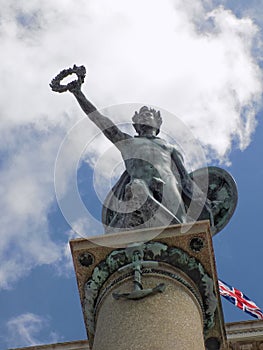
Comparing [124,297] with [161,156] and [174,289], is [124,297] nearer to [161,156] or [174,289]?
[174,289]

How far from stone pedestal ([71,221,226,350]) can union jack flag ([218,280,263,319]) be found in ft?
34.1

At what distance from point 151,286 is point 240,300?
40.0 ft

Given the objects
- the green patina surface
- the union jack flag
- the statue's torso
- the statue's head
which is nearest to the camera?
the green patina surface

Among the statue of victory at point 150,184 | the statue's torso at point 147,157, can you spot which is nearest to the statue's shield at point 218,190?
the statue of victory at point 150,184

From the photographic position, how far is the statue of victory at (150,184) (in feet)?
35.0

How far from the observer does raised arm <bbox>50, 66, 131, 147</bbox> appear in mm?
11961

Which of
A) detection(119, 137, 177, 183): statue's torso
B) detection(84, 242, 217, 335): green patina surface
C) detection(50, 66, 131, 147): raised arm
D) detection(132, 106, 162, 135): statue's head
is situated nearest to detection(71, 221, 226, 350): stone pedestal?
detection(84, 242, 217, 335): green patina surface

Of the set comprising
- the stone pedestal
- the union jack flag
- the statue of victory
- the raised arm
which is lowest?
the stone pedestal

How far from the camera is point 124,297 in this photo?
9312mm

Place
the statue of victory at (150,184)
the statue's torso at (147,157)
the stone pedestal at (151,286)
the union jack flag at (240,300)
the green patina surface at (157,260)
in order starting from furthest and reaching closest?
the union jack flag at (240,300)
the statue's torso at (147,157)
the statue of victory at (150,184)
the green patina surface at (157,260)
the stone pedestal at (151,286)

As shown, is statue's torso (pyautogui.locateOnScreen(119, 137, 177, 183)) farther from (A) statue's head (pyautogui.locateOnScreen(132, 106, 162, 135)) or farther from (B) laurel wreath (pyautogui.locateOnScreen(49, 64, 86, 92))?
(B) laurel wreath (pyautogui.locateOnScreen(49, 64, 86, 92))

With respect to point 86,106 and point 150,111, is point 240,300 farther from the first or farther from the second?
point 86,106

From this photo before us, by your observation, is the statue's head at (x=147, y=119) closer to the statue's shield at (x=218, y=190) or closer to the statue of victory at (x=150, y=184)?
the statue of victory at (x=150, y=184)

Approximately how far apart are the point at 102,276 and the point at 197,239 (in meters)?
1.34
